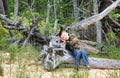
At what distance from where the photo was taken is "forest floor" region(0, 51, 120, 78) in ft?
20.5

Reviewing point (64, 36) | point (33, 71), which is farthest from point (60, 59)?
point (33, 71)

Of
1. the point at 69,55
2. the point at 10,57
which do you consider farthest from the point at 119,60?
the point at 10,57

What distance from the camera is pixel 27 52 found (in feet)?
29.8

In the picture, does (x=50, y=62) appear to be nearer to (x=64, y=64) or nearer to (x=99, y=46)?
(x=64, y=64)

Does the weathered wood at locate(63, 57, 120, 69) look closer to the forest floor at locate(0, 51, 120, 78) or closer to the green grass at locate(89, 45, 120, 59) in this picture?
the forest floor at locate(0, 51, 120, 78)

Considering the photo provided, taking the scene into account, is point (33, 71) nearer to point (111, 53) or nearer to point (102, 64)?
point (102, 64)

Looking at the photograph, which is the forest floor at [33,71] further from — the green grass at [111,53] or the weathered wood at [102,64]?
the green grass at [111,53]

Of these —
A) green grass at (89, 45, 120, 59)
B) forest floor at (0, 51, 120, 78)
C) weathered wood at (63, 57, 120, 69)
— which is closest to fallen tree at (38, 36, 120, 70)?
weathered wood at (63, 57, 120, 69)

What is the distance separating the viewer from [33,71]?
24.1 feet

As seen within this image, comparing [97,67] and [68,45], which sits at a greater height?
[68,45]

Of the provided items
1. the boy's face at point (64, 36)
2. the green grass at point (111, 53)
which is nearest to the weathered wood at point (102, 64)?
the boy's face at point (64, 36)

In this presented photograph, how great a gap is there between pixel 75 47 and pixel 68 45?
0.22 metres

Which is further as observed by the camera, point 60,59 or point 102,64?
point 102,64

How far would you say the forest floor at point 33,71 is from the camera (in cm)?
625
